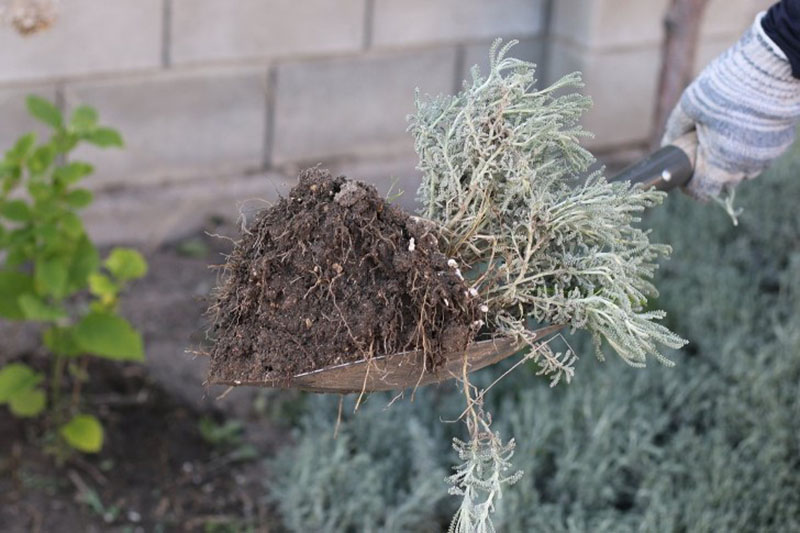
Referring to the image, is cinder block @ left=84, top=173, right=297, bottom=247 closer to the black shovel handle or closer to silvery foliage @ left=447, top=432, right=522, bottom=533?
Answer: the black shovel handle

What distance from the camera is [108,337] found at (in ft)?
7.84

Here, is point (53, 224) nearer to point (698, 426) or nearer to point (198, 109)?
point (198, 109)

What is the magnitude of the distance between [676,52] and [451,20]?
3.02ft

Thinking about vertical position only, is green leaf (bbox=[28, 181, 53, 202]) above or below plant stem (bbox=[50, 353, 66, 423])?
above

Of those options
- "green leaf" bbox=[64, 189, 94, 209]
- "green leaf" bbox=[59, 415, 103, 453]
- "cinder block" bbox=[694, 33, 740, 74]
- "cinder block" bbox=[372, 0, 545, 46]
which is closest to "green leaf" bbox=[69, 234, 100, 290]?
"green leaf" bbox=[64, 189, 94, 209]

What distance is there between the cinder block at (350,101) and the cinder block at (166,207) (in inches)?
7.1

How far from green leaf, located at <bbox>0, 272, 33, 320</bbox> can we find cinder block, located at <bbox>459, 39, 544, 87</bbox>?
1963mm

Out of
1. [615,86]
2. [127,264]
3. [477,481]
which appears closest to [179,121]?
[127,264]

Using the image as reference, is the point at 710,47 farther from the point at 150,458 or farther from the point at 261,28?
the point at 150,458

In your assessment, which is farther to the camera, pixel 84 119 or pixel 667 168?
pixel 84 119

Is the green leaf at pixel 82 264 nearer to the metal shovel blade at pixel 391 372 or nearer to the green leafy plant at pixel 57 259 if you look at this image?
the green leafy plant at pixel 57 259

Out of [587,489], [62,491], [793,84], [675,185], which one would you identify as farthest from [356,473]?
[793,84]

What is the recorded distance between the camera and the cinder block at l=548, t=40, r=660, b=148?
165 inches

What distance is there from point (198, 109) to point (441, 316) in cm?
237
